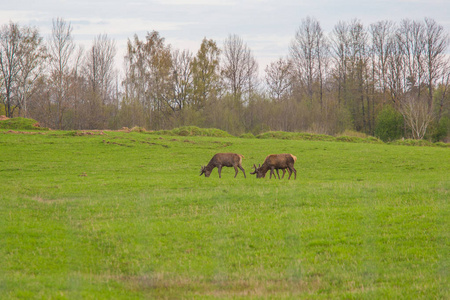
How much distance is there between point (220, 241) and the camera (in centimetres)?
930

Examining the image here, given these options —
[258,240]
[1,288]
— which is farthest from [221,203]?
[1,288]

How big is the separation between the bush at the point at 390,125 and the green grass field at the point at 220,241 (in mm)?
46771

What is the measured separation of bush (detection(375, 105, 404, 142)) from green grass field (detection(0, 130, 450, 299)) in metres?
46.8

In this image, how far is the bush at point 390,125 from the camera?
59.5 metres

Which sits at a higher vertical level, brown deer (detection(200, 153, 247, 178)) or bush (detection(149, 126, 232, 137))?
bush (detection(149, 126, 232, 137))

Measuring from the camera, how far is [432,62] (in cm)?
6053

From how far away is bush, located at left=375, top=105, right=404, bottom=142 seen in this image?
59.5 metres

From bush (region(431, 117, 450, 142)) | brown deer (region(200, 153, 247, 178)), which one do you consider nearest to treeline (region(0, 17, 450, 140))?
bush (region(431, 117, 450, 142))

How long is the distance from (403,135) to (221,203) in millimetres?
52642

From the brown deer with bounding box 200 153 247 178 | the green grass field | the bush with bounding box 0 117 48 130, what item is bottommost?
the green grass field

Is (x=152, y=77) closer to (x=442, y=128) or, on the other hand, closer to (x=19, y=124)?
(x=19, y=124)

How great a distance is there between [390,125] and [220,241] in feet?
183

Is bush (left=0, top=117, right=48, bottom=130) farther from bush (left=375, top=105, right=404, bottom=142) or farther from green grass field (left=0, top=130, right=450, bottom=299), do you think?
bush (left=375, top=105, right=404, bottom=142)

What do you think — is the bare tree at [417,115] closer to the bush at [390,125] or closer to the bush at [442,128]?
the bush at [442,128]
